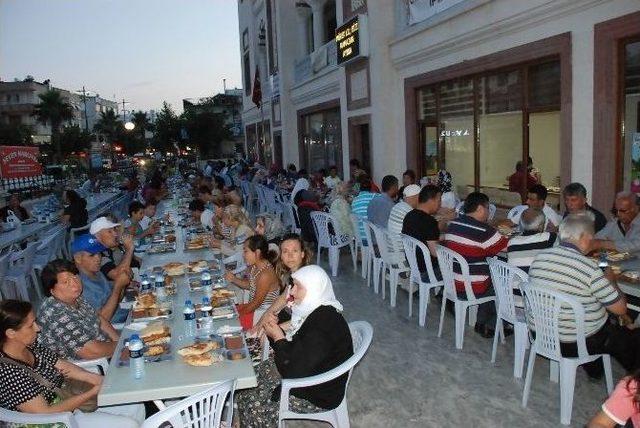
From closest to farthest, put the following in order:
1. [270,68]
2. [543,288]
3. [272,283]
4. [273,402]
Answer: [273,402] < [543,288] < [272,283] < [270,68]

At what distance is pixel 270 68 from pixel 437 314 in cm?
1901

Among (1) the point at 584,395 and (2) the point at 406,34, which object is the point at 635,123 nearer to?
(1) the point at 584,395

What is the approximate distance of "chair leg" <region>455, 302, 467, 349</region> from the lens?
511cm

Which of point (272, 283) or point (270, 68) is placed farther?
point (270, 68)

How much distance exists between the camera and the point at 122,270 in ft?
16.7

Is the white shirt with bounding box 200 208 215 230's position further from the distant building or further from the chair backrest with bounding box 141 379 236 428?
the distant building

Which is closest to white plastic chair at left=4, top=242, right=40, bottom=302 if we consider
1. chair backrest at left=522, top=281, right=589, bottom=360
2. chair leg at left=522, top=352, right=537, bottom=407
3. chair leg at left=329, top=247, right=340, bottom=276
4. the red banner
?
chair leg at left=329, top=247, right=340, bottom=276

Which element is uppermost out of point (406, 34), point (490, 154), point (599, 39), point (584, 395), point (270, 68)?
point (270, 68)

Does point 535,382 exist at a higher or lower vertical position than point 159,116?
lower

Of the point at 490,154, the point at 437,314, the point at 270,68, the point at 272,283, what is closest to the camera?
the point at 272,283

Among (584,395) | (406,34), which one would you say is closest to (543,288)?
(584,395)

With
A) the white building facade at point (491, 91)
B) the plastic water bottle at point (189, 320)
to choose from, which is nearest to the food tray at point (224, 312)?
the plastic water bottle at point (189, 320)

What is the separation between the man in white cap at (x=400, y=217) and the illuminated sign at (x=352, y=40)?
6.40 metres

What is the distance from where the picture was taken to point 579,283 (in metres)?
3.62
